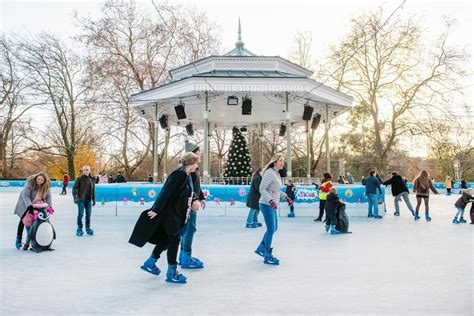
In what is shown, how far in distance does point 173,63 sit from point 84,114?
1018cm

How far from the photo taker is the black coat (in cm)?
432

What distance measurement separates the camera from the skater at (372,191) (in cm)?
1198

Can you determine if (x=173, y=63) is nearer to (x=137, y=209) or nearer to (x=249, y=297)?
(x=137, y=209)

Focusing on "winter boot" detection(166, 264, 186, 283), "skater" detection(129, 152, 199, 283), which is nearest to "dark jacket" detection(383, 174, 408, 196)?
"skater" detection(129, 152, 199, 283)

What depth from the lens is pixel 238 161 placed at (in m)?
17.4

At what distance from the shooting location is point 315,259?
565 centimetres

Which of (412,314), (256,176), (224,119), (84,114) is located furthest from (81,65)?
(412,314)

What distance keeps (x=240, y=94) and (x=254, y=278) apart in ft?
37.2

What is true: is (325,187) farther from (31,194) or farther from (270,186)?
(31,194)

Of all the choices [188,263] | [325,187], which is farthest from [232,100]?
[188,263]

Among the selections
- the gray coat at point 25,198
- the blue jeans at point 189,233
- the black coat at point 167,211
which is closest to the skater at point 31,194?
the gray coat at point 25,198

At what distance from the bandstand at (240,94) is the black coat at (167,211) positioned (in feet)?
29.7

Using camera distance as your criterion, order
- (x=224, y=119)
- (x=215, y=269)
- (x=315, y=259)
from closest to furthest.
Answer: (x=215, y=269)
(x=315, y=259)
(x=224, y=119)

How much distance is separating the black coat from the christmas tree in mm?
12913
